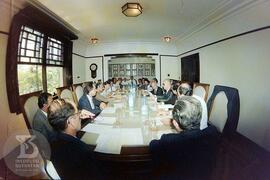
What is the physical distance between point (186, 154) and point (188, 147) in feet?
0.05

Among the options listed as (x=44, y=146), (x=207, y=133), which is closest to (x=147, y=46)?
(x=207, y=133)

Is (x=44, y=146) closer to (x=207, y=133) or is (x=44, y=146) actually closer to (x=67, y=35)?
(x=67, y=35)

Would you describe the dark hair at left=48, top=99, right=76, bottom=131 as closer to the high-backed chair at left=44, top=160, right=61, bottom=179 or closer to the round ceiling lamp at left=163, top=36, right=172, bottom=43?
the high-backed chair at left=44, top=160, right=61, bottom=179

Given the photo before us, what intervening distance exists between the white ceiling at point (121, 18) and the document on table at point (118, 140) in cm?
28

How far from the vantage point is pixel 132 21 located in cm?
61

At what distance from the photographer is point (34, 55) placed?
302mm

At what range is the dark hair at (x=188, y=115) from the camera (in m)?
0.41

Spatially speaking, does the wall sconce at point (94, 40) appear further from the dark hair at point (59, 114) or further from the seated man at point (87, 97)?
the dark hair at point (59, 114)

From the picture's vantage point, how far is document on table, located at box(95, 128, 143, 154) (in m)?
0.44

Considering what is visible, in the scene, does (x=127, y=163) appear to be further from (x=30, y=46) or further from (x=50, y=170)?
(x=30, y=46)

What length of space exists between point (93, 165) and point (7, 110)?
0.16m

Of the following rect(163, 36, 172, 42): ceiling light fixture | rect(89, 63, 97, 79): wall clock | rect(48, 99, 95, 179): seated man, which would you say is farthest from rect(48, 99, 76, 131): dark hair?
rect(163, 36, 172, 42): ceiling light fixture

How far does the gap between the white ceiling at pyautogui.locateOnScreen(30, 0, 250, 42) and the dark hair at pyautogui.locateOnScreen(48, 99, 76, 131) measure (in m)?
0.19

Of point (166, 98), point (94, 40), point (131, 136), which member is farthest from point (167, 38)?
point (166, 98)
